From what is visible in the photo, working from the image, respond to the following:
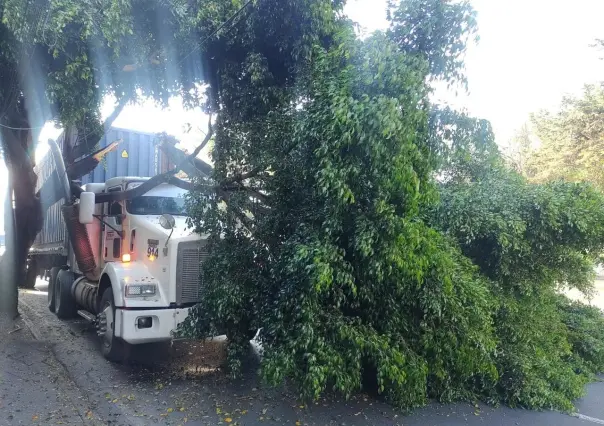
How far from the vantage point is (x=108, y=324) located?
7148 millimetres

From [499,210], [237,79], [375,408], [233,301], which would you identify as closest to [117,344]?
[233,301]

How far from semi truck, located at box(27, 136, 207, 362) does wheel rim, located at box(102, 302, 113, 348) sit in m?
0.01

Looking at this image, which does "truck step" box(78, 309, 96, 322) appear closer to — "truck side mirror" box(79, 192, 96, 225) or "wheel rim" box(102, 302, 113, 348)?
"wheel rim" box(102, 302, 113, 348)

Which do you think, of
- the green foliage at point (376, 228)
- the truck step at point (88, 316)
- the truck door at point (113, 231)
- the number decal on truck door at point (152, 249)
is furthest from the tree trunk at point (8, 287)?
the green foliage at point (376, 228)

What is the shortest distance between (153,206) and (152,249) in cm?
102

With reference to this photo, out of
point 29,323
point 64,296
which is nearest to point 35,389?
point 29,323

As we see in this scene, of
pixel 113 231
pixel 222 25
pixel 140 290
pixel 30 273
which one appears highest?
pixel 222 25

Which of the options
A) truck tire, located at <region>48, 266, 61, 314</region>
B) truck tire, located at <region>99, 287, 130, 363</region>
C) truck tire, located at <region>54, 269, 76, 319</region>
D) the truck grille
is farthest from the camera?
truck tire, located at <region>48, 266, 61, 314</region>

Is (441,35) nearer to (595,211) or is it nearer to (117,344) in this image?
(595,211)

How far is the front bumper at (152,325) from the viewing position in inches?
252

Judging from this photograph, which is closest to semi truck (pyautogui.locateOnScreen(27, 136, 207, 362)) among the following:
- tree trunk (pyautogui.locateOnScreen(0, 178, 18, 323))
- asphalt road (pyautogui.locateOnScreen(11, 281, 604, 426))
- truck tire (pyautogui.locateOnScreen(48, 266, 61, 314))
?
asphalt road (pyautogui.locateOnScreen(11, 281, 604, 426))

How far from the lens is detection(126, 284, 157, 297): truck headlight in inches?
260

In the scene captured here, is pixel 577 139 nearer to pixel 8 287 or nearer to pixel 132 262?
pixel 132 262

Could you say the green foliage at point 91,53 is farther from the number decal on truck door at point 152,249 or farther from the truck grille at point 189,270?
the truck grille at point 189,270
